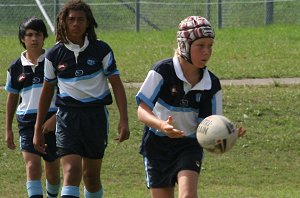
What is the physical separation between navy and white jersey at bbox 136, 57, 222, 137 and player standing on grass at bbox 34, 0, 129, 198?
3.31 feet

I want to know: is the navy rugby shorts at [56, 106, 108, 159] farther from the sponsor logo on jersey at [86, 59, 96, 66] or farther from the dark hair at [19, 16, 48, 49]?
the dark hair at [19, 16, 48, 49]

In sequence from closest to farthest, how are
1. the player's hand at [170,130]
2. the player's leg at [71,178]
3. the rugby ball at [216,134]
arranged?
1. the player's hand at [170,130]
2. the rugby ball at [216,134]
3. the player's leg at [71,178]

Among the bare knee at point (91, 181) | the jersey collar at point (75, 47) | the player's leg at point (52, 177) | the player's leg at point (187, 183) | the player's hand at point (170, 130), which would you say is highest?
the jersey collar at point (75, 47)

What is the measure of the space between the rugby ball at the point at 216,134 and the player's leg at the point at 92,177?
172 cm

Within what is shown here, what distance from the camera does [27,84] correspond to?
9.45m

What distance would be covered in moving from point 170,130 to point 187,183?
1.89 feet

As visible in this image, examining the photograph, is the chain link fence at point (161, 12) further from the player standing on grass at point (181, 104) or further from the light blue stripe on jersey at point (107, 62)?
the player standing on grass at point (181, 104)

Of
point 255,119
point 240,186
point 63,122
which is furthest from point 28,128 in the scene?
point 255,119

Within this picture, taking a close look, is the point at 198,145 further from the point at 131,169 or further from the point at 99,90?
the point at 131,169

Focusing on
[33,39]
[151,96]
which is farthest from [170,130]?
[33,39]

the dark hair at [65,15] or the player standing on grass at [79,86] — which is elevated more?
the dark hair at [65,15]

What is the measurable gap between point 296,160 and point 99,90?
5096mm

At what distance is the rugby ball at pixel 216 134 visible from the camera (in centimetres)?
741

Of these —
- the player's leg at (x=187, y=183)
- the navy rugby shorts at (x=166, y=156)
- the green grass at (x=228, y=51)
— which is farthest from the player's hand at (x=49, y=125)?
the green grass at (x=228, y=51)
